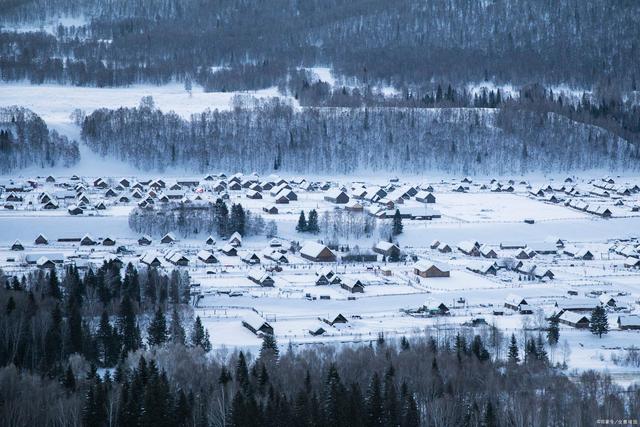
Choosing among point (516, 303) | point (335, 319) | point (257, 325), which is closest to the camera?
point (257, 325)

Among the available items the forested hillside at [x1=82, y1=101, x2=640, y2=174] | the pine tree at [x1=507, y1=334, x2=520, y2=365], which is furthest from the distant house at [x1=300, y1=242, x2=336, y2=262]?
the forested hillside at [x1=82, y1=101, x2=640, y2=174]

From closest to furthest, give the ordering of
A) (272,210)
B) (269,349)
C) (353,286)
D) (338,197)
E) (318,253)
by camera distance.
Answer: (269,349) → (353,286) → (318,253) → (272,210) → (338,197)

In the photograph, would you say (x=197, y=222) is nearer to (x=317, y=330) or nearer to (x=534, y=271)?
(x=534, y=271)

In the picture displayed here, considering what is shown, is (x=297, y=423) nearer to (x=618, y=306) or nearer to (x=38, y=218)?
(x=618, y=306)

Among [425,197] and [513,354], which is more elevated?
[425,197]

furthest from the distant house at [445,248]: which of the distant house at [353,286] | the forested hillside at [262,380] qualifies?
the forested hillside at [262,380]

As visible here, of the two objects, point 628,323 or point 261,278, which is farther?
point 261,278

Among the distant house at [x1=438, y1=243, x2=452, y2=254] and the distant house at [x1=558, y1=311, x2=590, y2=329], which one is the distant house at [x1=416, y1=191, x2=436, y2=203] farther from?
the distant house at [x1=558, y1=311, x2=590, y2=329]

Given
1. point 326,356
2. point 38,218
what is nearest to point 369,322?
point 326,356

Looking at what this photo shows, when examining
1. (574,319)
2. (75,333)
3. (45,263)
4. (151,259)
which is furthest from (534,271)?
(75,333)
